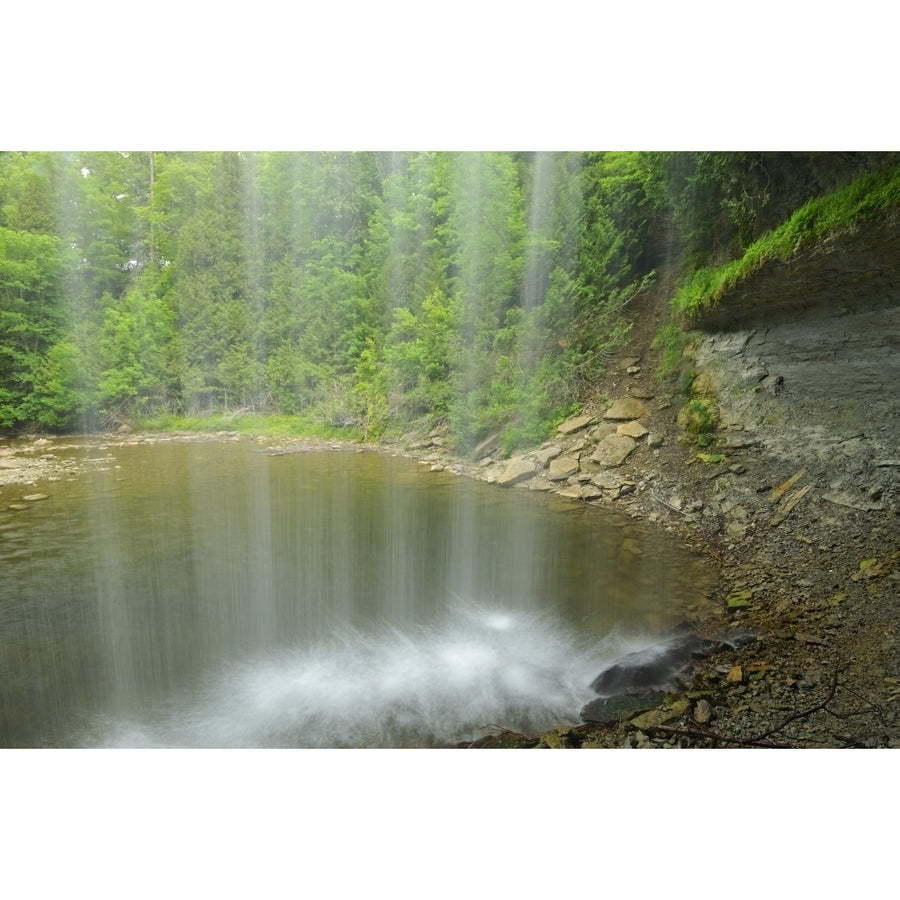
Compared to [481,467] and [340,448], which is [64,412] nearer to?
[340,448]

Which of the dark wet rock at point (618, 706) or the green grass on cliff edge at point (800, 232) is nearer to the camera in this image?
the green grass on cliff edge at point (800, 232)

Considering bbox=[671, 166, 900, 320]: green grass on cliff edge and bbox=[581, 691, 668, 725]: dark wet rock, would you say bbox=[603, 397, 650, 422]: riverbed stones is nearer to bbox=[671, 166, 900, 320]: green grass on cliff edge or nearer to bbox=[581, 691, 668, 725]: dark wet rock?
Answer: bbox=[671, 166, 900, 320]: green grass on cliff edge

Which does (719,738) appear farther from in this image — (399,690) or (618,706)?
(399,690)

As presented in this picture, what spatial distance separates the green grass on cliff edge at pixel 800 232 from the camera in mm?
1726

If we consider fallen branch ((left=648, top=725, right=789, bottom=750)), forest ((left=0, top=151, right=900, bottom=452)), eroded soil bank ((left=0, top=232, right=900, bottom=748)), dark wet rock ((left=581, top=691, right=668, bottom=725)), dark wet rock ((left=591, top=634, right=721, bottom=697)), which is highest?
forest ((left=0, top=151, right=900, bottom=452))

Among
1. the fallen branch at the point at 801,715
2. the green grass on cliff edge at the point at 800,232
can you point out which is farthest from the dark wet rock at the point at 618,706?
the green grass on cliff edge at the point at 800,232

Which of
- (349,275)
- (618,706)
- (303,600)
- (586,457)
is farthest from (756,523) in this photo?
(349,275)

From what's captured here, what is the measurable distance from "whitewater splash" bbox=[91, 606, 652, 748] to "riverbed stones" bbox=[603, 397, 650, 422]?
1.00 metres

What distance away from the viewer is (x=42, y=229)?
81.9 inches

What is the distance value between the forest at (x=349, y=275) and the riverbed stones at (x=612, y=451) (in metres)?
0.26

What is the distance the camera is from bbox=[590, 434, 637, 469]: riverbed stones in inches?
92.0

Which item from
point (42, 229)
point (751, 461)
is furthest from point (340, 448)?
point (751, 461)

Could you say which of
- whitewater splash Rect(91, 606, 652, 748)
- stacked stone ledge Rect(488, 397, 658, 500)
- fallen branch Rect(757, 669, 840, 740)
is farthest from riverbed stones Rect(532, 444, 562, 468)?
fallen branch Rect(757, 669, 840, 740)

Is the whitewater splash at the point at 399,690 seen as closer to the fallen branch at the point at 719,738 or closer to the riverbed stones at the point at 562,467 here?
the fallen branch at the point at 719,738
